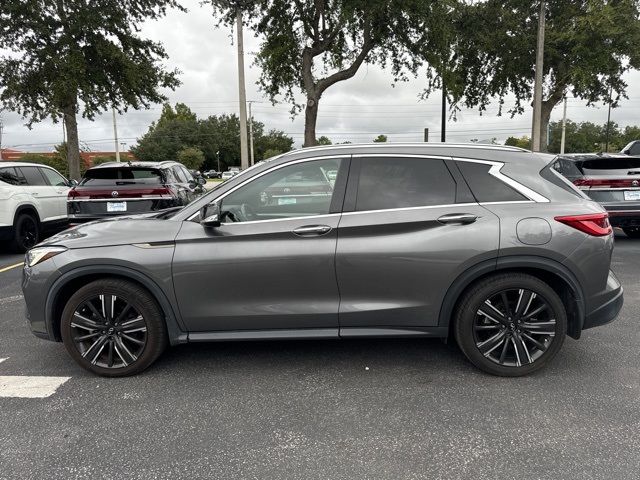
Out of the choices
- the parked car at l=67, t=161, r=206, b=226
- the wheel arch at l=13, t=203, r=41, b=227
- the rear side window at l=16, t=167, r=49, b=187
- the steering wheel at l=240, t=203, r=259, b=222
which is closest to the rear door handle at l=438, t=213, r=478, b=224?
the steering wheel at l=240, t=203, r=259, b=222

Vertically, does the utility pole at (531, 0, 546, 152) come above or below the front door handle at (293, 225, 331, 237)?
above

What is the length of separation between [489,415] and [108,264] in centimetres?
275

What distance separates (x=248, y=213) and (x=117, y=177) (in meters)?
5.44

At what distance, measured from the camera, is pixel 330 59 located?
2009 centimetres

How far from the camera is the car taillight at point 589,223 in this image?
311cm

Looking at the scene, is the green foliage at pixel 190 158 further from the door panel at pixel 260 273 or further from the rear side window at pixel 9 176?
the door panel at pixel 260 273

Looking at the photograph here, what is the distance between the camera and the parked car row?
7.69m

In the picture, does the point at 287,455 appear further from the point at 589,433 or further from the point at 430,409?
the point at 589,433

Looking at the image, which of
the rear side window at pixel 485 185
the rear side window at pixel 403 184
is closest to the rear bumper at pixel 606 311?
the rear side window at pixel 485 185

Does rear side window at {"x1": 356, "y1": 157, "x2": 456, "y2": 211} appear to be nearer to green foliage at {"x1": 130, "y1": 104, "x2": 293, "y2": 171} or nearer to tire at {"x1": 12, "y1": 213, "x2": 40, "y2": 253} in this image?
tire at {"x1": 12, "y1": 213, "x2": 40, "y2": 253}

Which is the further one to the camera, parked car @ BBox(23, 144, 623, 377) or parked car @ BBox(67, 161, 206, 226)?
parked car @ BBox(67, 161, 206, 226)

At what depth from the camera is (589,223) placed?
10.3 feet

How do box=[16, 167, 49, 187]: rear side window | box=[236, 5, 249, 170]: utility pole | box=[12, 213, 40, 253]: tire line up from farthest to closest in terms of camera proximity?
box=[236, 5, 249, 170]: utility pole
box=[16, 167, 49, 187]: rear side window
box=[12, 213, 40, 253]: tire

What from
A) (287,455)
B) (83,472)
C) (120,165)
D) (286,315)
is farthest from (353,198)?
(120,165)
